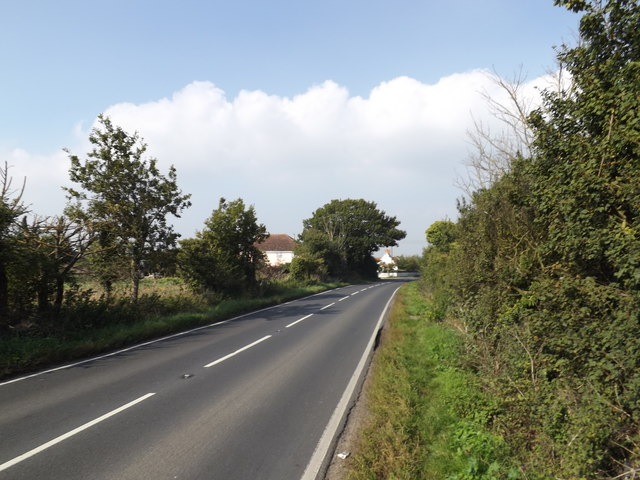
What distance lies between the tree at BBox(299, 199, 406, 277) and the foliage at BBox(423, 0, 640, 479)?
4765 cm

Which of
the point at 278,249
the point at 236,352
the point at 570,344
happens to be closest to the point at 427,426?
the point at 570,344

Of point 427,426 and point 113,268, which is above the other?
point 113,268

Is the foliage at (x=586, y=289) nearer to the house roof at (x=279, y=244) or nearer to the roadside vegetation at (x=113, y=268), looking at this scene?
the roadside vegetation at (x=113, y=268)

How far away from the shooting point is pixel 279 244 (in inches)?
2596

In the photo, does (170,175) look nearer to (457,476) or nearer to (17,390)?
(17,390)

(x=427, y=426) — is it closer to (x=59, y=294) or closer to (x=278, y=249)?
(x=59, y=294)

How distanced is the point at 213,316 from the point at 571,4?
15.7 metres

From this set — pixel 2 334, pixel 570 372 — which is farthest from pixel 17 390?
pixel 570 372

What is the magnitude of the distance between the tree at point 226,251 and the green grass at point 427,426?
13095 mm

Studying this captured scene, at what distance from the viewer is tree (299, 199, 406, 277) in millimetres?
57750

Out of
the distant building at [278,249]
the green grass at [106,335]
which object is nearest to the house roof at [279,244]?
the distant building at [278,249]

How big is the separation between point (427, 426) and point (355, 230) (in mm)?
57165

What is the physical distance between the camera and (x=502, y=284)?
7.74 meters

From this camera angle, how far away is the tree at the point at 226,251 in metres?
19.8
